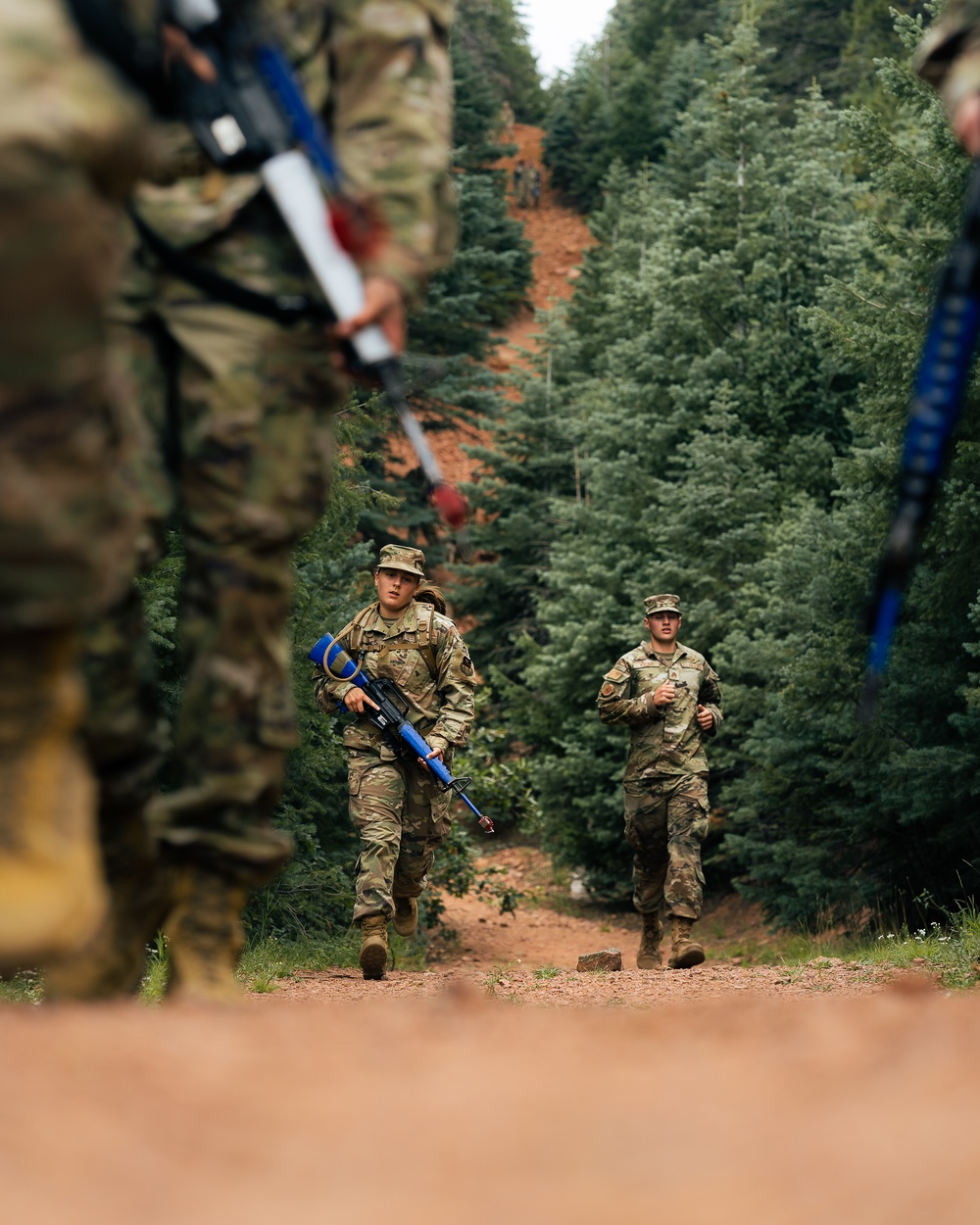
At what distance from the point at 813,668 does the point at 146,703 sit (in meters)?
11.6

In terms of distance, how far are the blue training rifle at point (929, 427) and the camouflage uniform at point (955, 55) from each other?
9.0 inches

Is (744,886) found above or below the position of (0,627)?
below

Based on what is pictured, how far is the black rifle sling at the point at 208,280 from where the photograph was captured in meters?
3.87

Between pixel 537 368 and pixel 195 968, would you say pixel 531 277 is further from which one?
pixel 195 968

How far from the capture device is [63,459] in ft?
9.59

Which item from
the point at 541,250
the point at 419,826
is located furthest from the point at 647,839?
the point at 541,250

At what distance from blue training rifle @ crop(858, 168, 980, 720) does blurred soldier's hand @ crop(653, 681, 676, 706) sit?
8.70 meters

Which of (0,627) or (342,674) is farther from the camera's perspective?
(342,674)

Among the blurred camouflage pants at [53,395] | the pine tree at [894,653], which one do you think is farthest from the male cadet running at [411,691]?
the blurred camouflage pants at [53,395]

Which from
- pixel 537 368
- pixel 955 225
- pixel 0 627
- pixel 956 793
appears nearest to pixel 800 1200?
pixel 0 627

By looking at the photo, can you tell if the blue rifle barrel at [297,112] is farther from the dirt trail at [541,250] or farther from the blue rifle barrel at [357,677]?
the dirt trail at [541,250]

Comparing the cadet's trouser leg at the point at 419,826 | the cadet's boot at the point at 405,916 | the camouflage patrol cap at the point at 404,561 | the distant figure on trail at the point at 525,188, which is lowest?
the cadet's boot at the point at 405,916

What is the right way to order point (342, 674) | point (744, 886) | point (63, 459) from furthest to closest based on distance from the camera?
point (744, 886) → point (342, 674) → point (63, 459)

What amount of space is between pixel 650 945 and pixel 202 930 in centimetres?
960
